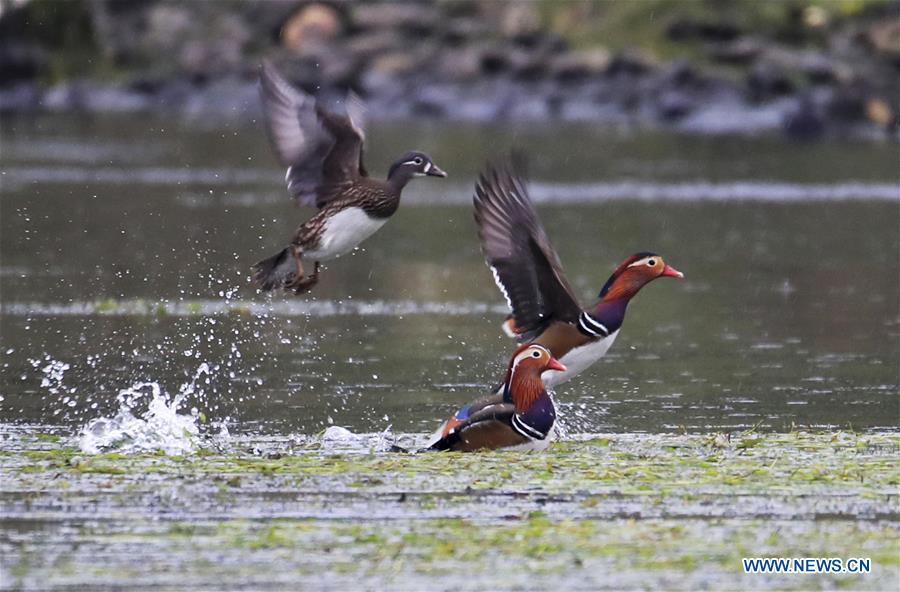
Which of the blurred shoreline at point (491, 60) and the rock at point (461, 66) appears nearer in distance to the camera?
the blurred shoreline at point (491, 60)

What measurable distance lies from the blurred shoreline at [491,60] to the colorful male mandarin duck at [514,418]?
2799 centimetres

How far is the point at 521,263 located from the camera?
1105 centimetres

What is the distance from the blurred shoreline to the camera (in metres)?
40.4

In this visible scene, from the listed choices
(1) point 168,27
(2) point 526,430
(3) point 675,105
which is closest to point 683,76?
(3) point 675,105

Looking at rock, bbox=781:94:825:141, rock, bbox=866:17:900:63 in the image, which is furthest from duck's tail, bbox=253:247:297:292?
rock, bbox=866:17:900:63

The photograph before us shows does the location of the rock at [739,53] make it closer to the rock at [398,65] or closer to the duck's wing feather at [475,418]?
the rock at [398,65]

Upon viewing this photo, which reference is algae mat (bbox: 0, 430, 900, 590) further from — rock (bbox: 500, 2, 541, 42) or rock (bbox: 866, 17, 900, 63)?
rock (bbox: 500, 2, 541, 42)

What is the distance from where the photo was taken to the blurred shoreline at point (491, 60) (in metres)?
40.4

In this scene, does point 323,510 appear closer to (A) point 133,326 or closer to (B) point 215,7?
(A) point 133,326

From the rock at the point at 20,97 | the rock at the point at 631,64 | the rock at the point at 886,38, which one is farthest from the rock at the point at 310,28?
the rock at the point at 886,38

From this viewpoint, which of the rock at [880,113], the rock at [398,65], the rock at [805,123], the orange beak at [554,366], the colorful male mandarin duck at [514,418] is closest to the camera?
the colorful male mandarin duck at [514,418]

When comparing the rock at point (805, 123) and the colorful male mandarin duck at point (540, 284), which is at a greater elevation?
the colorful male mandarin duck at point (540, 284)

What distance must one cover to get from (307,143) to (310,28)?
36443 mm

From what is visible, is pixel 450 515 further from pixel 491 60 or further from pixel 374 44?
pixel 374 44
